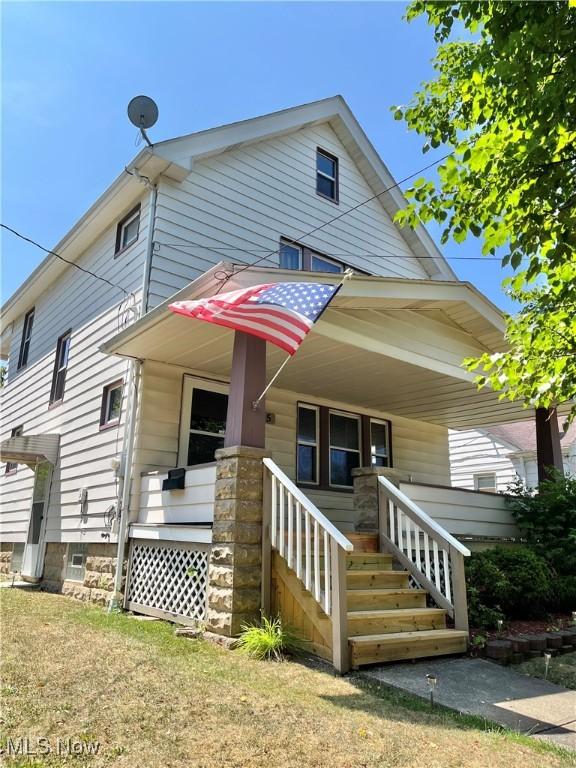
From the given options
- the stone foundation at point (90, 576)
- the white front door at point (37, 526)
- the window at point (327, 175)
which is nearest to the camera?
the stone foundation at point (90, 576)

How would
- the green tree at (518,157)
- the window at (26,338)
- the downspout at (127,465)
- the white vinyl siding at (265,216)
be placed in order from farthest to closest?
the window at (26,338)
the white vinyl siding at (265,216)
the downspout at (127,465)
the green tree at (518,157)

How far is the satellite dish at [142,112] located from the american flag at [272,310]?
4714mm

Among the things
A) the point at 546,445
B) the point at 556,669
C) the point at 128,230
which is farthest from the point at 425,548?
the point at 128,230

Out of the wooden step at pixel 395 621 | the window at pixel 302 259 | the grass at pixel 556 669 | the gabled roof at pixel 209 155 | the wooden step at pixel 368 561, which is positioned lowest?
the grass at pixel 556 669

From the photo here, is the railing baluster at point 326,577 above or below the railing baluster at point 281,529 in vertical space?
below

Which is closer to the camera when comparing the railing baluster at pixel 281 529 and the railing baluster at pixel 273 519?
the railing baluster at pixel 281 529

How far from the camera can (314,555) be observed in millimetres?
5133

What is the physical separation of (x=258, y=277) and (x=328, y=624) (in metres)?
3.67

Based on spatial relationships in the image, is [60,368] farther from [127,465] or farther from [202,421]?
[127,465]

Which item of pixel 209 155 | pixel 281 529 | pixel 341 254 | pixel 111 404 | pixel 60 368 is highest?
pixel 209 155

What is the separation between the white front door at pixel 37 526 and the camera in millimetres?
10602

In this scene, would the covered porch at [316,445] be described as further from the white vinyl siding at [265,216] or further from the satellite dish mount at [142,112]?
the satellite dish mount at [142,112]

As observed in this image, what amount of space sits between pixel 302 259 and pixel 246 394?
570 centimetres

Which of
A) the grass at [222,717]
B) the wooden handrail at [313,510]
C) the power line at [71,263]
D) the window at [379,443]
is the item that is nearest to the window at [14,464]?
the power line at [71,263]
